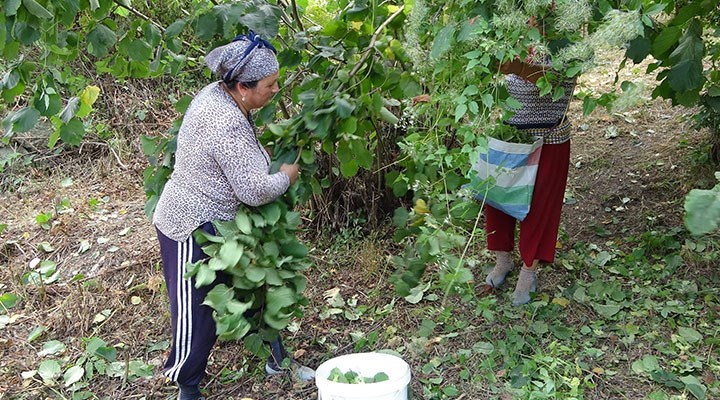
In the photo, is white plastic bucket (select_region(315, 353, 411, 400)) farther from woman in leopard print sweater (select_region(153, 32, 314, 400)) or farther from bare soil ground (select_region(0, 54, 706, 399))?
woman in leopard print sweater (select_region(153, 32, 314, 400))

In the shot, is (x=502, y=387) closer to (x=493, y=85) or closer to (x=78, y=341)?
(x=493, y=85)

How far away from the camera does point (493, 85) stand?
2051 millimetres

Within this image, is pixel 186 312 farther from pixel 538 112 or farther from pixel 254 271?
pixel 538 112

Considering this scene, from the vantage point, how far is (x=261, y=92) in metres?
2.38

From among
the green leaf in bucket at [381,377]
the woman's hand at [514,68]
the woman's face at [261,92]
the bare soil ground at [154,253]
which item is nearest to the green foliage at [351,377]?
the green leaf in bucket at [381,377]

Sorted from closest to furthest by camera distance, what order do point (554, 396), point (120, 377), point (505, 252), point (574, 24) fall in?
point (574, 24)
point (554, 396)
point (120, 377)
point (505, 252)

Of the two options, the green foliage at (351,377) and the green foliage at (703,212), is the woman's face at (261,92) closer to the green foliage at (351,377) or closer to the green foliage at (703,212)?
the green foliage at (351,377)

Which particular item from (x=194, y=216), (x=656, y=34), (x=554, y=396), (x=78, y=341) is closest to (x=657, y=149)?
(x=656, y=34)

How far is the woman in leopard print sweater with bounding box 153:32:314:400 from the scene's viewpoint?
90.1 inches

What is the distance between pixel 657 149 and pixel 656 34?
2118mm

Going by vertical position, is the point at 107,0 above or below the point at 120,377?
above

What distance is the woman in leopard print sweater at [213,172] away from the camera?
7.51 ft

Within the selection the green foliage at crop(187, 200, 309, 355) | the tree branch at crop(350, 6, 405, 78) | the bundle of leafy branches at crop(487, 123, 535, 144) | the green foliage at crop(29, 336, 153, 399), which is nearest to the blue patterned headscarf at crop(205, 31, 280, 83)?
the tree branch at crop(350, 6, 405, 78)

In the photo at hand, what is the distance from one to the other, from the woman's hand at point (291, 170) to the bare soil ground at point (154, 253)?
0.97m
